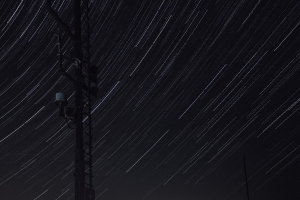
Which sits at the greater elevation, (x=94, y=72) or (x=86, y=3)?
(x=86, y=3)

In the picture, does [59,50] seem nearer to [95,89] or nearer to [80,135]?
[95,89]

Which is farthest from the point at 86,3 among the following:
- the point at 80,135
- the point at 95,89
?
the point at 80,135

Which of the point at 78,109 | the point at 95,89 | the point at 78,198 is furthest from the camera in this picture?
the point at 95,89

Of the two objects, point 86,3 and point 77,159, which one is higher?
point 86,3

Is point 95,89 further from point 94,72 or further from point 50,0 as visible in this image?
point 50,0

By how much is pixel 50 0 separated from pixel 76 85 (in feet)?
4.62

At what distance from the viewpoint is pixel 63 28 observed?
5.96 metres

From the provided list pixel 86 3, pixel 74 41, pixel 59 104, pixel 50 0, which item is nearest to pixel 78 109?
pixel 59 104

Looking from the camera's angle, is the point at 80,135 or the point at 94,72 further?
the point at 94,72

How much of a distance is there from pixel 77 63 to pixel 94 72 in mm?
610

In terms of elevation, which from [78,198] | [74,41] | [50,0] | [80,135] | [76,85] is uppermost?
[50,0]

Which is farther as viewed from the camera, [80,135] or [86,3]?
[86,3]

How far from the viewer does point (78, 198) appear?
17.8 ft

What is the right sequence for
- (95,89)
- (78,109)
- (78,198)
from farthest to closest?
(95,89) → (78,109) → (78,198)
